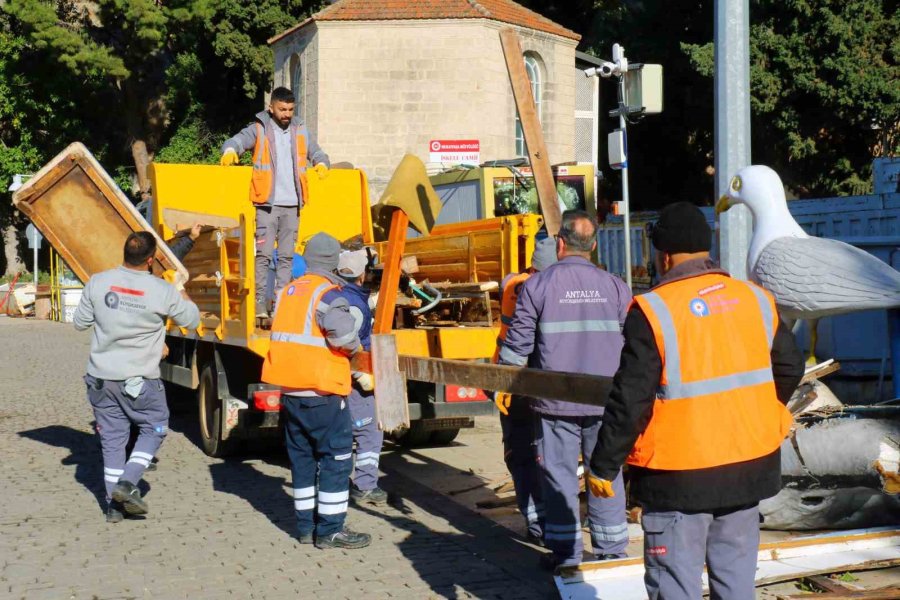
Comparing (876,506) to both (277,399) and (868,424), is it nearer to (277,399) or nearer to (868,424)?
(868,424)

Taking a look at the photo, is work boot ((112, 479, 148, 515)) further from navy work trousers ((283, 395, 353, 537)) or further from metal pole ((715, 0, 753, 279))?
metal pole ((715, 0, 753, 279))

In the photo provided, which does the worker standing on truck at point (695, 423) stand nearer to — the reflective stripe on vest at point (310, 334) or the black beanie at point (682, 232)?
the black beanie at point (682, 232)

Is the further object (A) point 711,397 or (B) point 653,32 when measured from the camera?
(B) point 653,32

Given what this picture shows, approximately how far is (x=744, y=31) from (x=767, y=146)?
19.5m

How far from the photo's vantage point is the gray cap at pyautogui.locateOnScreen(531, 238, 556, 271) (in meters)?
6.67

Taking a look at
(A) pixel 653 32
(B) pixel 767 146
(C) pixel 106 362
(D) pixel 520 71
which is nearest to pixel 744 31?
(D) pixel 520 71

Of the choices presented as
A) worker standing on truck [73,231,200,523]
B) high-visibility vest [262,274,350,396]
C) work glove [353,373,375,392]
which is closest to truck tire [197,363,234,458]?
worker standing on truck [73,231,200,523]

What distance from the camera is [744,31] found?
7.61m

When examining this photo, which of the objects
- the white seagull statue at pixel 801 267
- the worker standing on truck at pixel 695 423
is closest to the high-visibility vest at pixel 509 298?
the white seagull statue at pixel 801 267

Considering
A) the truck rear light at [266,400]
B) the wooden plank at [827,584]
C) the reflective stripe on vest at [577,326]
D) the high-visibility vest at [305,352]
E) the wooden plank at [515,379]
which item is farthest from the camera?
the truck rear light at [266,400]

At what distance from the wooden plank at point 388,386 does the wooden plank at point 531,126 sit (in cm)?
146

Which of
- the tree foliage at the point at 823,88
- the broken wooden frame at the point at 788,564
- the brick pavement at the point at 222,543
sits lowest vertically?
the brick pavement at the point at 222,543

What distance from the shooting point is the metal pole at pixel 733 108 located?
7.60m

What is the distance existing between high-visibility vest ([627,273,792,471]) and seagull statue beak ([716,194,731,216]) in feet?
12.1
